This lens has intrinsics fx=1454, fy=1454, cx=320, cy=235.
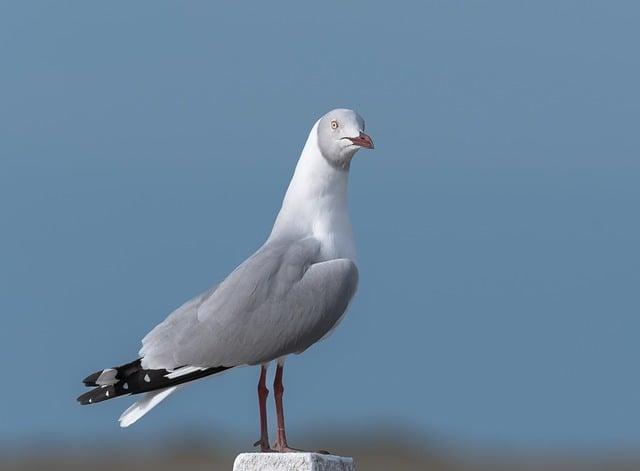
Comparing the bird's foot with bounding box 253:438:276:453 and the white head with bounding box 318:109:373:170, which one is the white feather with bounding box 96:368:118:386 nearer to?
the bird's foot with bounding box 253:438:276:453

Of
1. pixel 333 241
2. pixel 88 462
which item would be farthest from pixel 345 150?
pixel 88 462

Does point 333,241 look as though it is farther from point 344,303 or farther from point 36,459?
point 36,459

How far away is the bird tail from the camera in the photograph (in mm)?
10266

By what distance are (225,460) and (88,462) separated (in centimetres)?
364

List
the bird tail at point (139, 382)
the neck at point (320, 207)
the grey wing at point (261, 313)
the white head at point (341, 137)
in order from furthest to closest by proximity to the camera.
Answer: the neck at point (320, 207), the white head at point (341, 137), the grey wing at point (261, 313), the bird tail at point (139, 382)

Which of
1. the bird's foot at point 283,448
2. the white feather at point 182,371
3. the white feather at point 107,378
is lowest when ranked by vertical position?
the bird's foot at point 283,448

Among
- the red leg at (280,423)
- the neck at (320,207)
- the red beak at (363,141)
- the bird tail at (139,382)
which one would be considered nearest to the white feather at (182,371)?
the bird tail at (139,382)

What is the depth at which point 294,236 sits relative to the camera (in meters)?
10.8

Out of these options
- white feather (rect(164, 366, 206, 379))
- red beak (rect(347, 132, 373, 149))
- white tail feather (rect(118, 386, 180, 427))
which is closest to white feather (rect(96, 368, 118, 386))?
white tail feather (rect(118, 386, 180, 427))

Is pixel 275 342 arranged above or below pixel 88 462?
below

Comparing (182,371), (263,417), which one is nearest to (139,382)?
(182,371)

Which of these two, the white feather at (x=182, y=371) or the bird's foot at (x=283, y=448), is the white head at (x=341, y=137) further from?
the bird's foot at (x=283, y=448)

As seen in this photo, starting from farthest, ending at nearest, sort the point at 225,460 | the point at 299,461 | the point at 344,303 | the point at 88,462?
1. the point at 88,462
2. the point at 225,460
3. the point at 344,303
4. the point at 299,461

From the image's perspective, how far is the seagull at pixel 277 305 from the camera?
10359 mm
